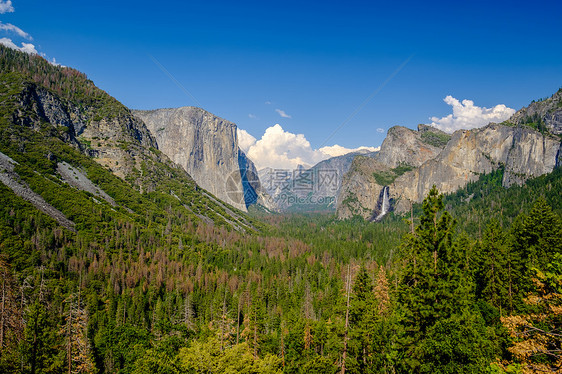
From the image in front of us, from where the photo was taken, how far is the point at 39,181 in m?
108

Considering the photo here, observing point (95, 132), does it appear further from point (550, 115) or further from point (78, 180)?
point (550, 115)

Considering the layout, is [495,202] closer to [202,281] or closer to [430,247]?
[202,281]

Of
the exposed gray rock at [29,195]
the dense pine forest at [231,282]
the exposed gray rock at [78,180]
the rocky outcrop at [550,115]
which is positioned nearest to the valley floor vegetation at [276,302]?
the dense pine forest at [231,282]

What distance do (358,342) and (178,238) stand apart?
355ft

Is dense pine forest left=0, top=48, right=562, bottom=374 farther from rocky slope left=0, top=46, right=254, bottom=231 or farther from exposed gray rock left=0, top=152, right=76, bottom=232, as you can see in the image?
exposed gray rock left=0, top=152, right=76, bottom=232

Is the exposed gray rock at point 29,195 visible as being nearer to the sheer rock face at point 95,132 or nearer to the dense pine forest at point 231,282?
the dense pine forest at point 231,282

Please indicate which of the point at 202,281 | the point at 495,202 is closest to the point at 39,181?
the point at 202,281

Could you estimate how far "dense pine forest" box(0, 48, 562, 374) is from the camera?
18875 millimetres

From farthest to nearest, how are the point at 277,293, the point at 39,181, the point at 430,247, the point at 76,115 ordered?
the point at 76,115 < the point at 39,181 < the point at 277,293 < the point at 430,247

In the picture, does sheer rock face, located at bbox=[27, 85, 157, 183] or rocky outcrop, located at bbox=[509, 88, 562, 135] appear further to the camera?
rocky outcrop, located at bbox=[509, 88, 562, 135]

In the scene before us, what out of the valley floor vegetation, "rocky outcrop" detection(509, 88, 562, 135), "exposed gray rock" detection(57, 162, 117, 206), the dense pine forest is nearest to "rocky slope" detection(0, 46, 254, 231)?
"exposed gray rock" detection(57, 162, 117, 206)

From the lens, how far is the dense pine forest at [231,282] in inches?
743

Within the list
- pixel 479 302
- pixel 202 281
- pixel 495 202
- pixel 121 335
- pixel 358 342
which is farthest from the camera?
pixel 495 202

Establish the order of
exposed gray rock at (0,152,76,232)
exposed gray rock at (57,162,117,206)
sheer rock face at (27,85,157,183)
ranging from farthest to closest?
sheer rock face at (27,85,157,183) < exposed gray rock at (57,162,117,206) < exposed gray rock at (0,152,76,232)
